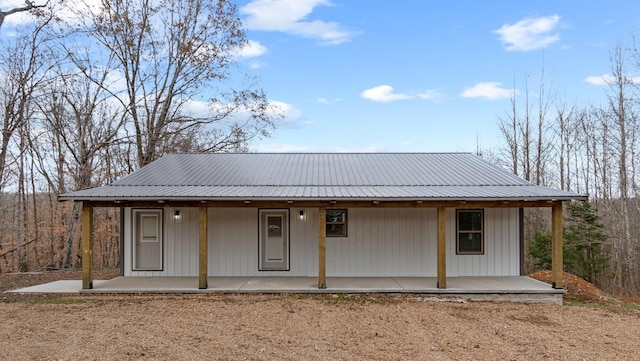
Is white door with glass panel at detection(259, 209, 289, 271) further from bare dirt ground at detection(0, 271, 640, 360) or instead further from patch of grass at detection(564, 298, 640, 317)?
patch of grass at detection(564, 298, 640, 317)

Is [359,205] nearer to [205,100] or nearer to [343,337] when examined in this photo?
[343,337]

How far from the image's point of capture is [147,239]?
33.7ft

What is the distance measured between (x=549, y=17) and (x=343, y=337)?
15.5m

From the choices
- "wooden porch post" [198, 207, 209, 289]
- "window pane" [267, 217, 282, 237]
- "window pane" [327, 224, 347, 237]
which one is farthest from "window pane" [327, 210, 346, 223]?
"wooden porch post" [198, 207, 209, 289]

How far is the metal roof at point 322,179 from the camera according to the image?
864 cm

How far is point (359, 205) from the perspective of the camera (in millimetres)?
8820

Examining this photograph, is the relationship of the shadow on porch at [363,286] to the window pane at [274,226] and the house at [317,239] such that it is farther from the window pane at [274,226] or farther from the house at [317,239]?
the window pane at [274,226]

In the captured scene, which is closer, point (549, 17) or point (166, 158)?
point (166, 158)

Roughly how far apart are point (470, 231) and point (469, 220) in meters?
0.28

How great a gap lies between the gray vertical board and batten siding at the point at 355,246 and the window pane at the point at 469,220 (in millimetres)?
182

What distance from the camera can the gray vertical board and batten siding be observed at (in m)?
10.2

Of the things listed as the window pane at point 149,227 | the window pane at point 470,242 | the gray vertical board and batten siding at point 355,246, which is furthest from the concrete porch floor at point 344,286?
the window pane at point 149,227

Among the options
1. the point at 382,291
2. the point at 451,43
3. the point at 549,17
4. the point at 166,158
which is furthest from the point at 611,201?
the point at 166,158

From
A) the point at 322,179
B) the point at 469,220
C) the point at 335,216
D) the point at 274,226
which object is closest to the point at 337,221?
the point at 335,216
